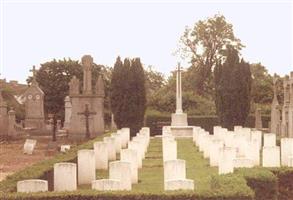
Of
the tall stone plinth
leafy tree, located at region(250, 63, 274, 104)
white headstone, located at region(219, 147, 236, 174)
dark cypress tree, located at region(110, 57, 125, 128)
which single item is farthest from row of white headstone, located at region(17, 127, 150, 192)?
leafy tree, located at region(250, 63, 274, 104)

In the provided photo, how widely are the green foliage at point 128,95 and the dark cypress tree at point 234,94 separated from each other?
5050 mm

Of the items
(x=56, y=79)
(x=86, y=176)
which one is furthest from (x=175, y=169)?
(x=56, y=79)

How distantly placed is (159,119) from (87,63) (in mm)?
14429

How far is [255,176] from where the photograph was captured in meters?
12.7

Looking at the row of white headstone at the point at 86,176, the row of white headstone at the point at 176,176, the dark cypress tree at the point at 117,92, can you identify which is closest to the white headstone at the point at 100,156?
the row of white headstone at the point at 86,176

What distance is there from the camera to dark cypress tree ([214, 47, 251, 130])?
39719mm

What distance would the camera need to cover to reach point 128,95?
3934 centimetres

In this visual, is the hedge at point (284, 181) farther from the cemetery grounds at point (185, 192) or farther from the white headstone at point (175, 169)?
the white headstone at point (175, 169)

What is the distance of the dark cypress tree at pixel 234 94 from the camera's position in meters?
39.7

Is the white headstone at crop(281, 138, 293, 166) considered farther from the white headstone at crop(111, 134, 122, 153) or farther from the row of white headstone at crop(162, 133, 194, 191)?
the white headstone at crop(111, 134, 122, 153)

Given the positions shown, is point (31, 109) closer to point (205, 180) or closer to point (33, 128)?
point (33, 128)

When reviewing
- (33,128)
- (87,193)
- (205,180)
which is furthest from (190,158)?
(33,128)

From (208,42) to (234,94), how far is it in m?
24.9

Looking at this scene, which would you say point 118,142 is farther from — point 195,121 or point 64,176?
point 195,121
